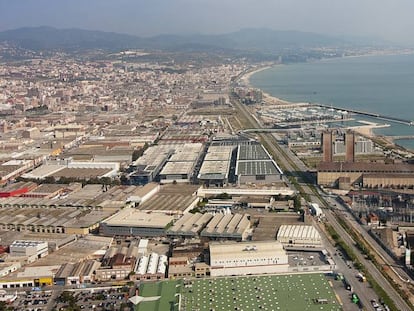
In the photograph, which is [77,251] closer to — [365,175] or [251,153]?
[365,175]

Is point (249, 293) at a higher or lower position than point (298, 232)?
lower

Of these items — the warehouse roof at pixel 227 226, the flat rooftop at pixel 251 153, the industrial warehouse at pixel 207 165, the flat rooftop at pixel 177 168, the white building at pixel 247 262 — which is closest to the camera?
the white building at pixel 247 262

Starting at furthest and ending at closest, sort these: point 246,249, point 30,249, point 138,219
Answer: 1. point 138,219
2. point 30,249
3. point 246,249

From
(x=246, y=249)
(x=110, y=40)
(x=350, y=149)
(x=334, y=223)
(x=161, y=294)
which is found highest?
(x=110, y=40)

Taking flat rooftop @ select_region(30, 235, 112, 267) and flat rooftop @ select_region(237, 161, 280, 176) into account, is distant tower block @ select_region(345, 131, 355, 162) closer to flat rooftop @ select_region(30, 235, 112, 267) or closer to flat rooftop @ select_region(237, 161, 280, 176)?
flat rooftop @ select_region(237, 161, 280, 176)

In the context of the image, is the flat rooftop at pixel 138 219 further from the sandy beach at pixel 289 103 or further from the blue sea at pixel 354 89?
the sandy beach at pixel 289 103

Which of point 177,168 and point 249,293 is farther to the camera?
point 177,168

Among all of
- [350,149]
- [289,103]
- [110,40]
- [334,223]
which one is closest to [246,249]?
[334,223]

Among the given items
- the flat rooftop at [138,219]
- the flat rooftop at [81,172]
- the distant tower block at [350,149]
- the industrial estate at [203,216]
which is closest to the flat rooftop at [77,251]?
the industrial estate at [203,216]
